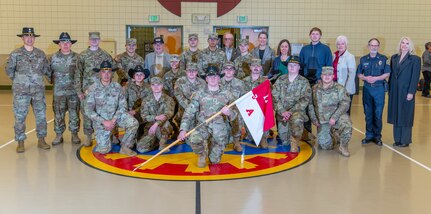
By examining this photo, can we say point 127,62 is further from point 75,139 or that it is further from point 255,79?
point 255,79

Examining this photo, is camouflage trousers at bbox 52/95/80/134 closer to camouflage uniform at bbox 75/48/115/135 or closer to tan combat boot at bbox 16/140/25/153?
camouflage uniform at bbox 75/48/115/135

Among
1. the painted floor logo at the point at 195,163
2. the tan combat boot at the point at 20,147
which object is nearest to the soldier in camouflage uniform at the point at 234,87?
the painted floor logo at the point at 195,163

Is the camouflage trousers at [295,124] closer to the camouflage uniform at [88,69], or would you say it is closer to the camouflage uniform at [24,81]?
the camouflage uniform at [88,69]

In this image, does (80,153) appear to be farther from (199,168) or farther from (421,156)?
(421,156)

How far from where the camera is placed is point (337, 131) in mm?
6602

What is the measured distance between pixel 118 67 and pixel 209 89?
2.22m

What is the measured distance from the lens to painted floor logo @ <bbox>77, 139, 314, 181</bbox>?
17.7 ft

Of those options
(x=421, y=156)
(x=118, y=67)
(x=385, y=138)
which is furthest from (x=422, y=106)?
(x=118, y=67)

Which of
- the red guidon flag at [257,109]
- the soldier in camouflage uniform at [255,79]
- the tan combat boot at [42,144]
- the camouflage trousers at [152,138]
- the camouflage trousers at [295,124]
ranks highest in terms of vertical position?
the soldier in camouflage uniform at [255,79]

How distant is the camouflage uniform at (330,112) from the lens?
6496 millimetres

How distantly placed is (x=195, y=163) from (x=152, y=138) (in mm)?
1027

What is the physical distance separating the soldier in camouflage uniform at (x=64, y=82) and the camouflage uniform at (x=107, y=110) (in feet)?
2.46

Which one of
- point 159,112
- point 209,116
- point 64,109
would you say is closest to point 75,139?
point 64,109

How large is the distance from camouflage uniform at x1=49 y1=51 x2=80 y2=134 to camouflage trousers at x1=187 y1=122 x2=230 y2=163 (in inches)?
93.7
